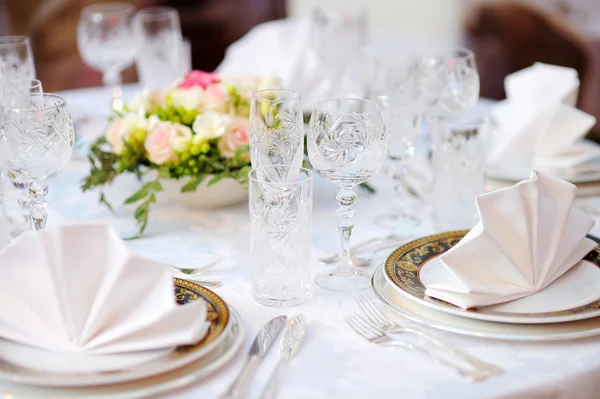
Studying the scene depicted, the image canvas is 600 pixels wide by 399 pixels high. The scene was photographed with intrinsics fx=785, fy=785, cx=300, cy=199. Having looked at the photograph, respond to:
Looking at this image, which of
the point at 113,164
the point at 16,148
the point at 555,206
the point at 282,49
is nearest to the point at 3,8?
the point at 282,49

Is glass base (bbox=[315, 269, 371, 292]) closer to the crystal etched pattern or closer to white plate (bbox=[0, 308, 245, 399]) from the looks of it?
the crystal etched pattern

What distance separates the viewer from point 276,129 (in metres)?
1.17

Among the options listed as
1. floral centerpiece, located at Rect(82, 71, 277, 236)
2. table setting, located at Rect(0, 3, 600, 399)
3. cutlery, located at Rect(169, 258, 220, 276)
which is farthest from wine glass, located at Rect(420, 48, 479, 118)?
cutlery, located at Rect(169, 258, 220, 276)

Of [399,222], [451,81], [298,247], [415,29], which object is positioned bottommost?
[415,29]

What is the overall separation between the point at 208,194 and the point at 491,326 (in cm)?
63

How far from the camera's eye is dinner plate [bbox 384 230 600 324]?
0.96m

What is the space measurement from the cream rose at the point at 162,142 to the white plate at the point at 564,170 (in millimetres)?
608

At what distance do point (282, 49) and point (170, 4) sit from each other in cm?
200

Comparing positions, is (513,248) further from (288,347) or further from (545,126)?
(545,126)

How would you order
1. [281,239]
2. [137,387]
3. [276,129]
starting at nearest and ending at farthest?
[137,387]
[281,239]
[276,129]

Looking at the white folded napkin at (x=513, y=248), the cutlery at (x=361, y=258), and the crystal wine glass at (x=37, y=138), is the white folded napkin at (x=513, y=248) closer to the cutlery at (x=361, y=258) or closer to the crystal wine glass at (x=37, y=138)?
the cutlery at (x=361, y=258)

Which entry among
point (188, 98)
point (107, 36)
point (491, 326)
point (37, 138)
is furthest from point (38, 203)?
point (107, 36)

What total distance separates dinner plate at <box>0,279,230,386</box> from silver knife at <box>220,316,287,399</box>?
4cm

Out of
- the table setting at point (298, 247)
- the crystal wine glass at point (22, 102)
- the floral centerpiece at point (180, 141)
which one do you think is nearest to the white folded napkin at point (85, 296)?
the table setting at point (298, 247)
